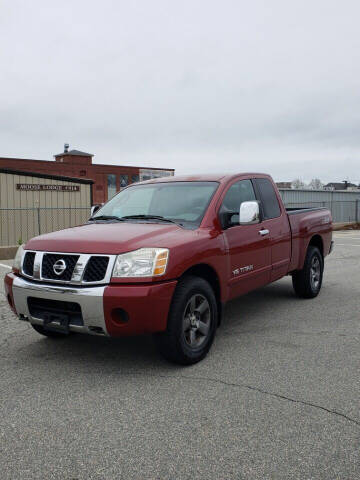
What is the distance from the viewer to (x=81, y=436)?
2.89m

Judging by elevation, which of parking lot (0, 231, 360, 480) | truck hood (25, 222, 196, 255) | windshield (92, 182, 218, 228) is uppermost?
windshield (92, 182, 218, 228)

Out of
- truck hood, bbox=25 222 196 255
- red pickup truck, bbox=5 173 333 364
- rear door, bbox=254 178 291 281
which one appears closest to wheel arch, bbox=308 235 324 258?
rear door, bbox=254 178 291 281

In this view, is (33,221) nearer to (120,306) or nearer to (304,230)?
(304,230)

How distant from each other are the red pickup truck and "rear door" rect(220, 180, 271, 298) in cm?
1

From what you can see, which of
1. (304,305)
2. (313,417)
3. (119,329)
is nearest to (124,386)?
(119,329)

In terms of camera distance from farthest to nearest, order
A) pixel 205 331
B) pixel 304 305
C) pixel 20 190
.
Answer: pixel 20 190, pixel 304 305, pixel 205 331

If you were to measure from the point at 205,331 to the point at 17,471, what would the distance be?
2121 mm

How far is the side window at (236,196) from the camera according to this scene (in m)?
4.93

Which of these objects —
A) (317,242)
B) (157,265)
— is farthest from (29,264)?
(317,242)

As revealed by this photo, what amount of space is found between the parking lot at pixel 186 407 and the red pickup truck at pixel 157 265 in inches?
15.6

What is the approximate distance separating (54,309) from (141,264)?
895 mm

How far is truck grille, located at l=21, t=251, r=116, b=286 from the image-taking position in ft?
12.4

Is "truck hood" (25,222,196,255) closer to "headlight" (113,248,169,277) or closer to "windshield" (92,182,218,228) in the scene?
"headlight" (113,248,169,277)

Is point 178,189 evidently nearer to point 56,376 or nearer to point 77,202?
point 56,376
